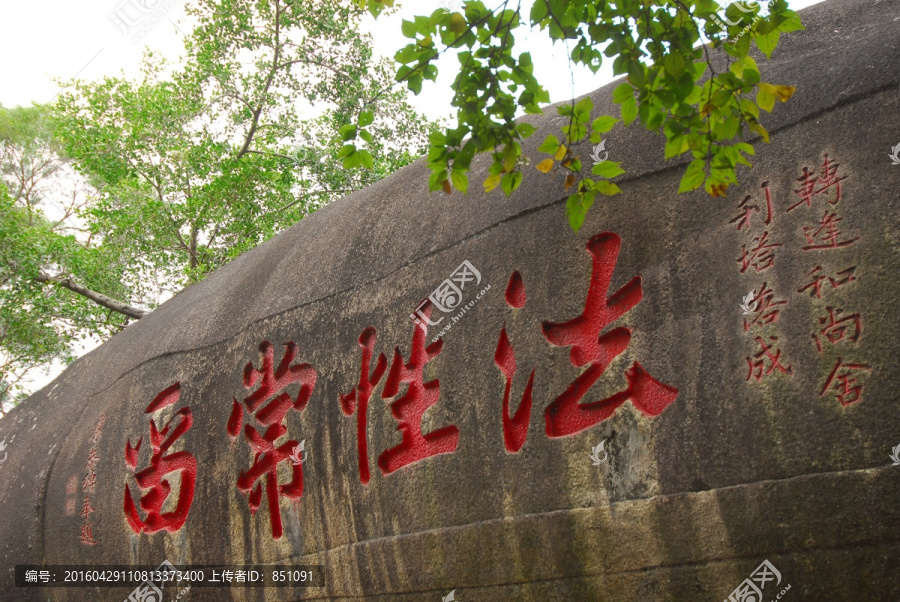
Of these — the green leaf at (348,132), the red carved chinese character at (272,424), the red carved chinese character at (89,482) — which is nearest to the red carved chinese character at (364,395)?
the red carved chinese character at (272,424)

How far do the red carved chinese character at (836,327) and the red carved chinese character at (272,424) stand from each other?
2.26 meters

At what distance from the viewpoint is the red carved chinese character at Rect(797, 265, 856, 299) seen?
2.33m

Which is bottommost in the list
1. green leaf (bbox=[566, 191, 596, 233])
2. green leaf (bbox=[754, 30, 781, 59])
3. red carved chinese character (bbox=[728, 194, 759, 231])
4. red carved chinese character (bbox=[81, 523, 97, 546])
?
red carved chinese character (bbox=[81, 523, 97, 546])

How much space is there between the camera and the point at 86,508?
15.4ft

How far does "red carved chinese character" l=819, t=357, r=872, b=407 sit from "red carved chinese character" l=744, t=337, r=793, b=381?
0.14 metres

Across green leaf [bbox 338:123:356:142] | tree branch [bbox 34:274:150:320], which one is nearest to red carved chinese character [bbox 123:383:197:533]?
green leaf [bbox 338:123:356:142]

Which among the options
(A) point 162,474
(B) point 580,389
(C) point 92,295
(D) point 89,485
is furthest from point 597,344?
(C) point 92,295

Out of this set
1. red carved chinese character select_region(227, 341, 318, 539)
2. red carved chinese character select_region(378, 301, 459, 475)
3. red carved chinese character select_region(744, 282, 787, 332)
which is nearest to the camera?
red carved chinese character select_region(744, 282, 787, 332)

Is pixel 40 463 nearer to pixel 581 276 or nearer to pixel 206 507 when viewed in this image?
pixel 206 507

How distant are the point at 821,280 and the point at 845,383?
321mm

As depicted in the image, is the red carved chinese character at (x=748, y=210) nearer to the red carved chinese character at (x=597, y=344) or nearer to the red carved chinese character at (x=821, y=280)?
the red carved chinese character at (x=821, y=280)

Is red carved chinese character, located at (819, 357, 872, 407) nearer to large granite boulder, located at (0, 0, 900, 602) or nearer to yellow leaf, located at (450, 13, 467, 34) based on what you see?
Answer: large granite boulder, located at (0, 0, 900, 602)

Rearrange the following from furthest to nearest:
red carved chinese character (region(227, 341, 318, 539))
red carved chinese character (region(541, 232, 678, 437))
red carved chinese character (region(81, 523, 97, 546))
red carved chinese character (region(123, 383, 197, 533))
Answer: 1. red carved chinese character (region(81, 523, 97, 546))
2. red carved chinese character (region(123, 383, 197, 533))
3. red carved chinese character (region(227, 341, 318, 539))
4. red carved chinese character (region(541, 232, 678, 437))

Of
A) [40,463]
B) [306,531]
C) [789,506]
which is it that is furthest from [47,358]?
[789,506]
